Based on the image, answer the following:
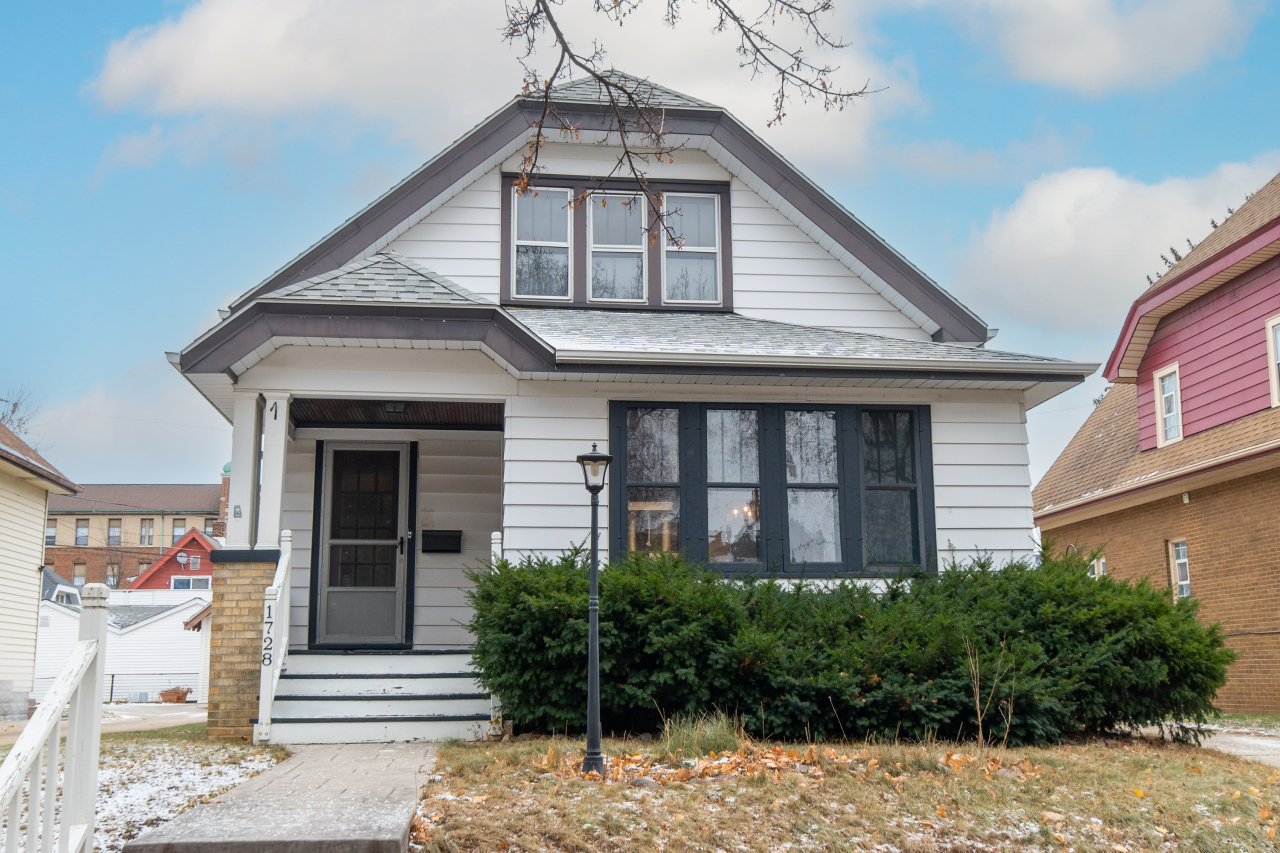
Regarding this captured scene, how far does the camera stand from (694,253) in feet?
37.3

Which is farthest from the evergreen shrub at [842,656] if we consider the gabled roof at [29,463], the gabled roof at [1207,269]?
the gabled roof at [29,463]

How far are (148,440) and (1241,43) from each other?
62774 millimetres

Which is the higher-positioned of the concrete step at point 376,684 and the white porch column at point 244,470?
the white porch column at point 244,470

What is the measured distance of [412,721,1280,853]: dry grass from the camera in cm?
493

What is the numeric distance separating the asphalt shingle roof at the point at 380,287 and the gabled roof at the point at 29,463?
8533 millimetres

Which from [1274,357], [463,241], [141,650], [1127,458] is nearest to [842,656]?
[463,241]

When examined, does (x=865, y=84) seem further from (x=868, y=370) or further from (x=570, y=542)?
(x=570, y=542)

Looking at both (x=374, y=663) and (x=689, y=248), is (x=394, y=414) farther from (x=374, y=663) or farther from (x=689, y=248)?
(x=689, y=248)

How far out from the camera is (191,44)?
1596 cm

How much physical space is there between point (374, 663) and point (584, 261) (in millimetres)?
4670

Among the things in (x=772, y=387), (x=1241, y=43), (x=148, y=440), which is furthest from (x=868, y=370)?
(x=148, y=440)

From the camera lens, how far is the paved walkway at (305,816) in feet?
13.1

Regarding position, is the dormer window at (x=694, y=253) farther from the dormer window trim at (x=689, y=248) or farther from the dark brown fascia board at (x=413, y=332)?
the dark brown fascia board at (x=413, y=332)

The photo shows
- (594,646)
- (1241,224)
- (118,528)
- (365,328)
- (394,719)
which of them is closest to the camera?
(594,646)
